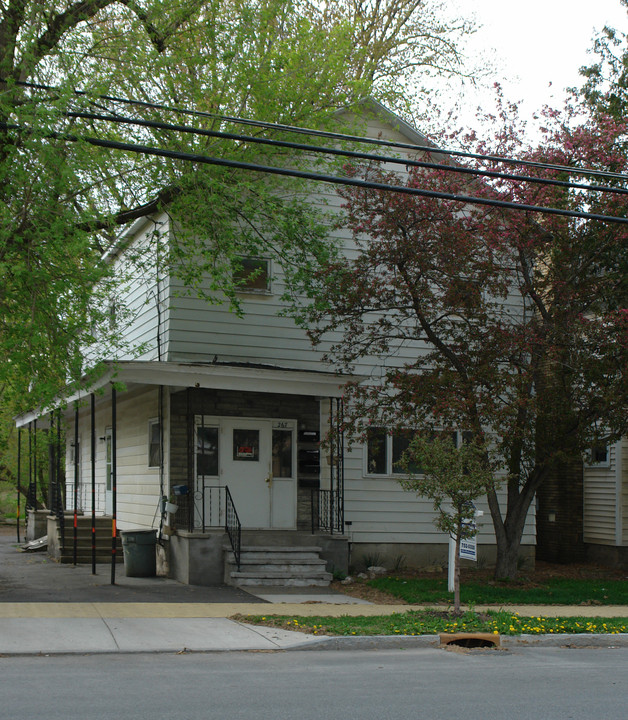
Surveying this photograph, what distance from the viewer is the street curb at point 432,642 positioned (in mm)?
10547

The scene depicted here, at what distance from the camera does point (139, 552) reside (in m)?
16.6

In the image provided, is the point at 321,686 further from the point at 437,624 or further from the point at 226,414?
the point at 226,414

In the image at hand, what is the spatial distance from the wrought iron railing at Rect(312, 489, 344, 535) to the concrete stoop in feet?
4.19

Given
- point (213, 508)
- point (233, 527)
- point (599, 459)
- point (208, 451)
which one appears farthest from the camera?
point (599, 459)

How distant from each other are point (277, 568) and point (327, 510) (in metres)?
2.45

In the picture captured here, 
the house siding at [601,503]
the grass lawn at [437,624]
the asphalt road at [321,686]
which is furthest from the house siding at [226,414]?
the house siding at [601,503]

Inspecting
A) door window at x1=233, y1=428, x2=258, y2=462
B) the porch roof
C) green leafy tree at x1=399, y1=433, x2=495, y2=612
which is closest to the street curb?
green leafy tree at x1=399, y1=433, x2=495, y2=612

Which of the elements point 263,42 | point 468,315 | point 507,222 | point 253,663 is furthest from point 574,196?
point 253,663

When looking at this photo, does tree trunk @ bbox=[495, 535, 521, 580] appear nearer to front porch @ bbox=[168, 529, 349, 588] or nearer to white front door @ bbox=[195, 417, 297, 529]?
front porch @ bbox=[168, 529, 349, 588]

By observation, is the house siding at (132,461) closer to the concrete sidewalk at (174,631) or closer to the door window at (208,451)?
the door window at (208,451)

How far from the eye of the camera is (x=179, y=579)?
53.0 feet

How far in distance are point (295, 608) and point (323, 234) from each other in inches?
264

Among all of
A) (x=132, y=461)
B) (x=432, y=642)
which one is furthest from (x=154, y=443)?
(x=432, y=642)

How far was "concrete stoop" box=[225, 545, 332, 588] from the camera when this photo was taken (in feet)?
50.9
